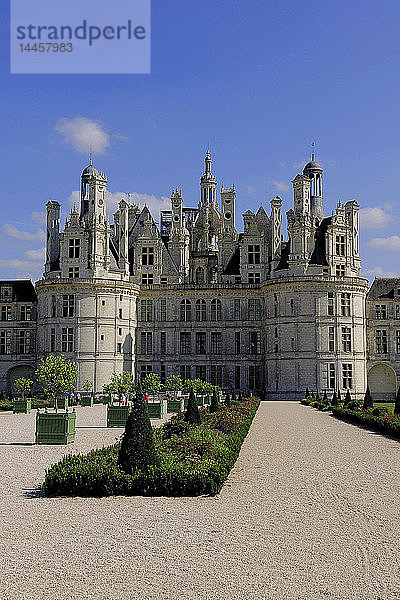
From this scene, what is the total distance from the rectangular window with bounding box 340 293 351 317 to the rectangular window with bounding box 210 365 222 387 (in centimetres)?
1470

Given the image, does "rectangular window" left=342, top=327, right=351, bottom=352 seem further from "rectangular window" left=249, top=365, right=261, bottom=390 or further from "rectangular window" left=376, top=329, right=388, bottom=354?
"rectangular window" left=249, top=365, right=261, bottom=390

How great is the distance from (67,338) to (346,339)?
92.3ft

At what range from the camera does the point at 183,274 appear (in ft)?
252

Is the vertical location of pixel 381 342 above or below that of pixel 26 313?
below

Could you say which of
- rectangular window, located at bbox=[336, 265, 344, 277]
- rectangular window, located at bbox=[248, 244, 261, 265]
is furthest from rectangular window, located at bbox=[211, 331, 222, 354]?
rectangular window, located at bbox=[336, 265, 344, 277]

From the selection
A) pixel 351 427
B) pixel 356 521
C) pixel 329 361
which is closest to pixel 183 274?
pixel 329 361

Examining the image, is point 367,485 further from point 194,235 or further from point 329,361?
point 194,235

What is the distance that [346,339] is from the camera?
69250 millimetres

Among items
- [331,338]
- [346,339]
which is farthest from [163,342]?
[346,339]

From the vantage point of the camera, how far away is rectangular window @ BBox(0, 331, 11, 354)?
249ft

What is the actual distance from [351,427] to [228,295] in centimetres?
4174

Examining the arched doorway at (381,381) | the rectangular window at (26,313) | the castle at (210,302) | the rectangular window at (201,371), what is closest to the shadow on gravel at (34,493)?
the castle at (210,302)

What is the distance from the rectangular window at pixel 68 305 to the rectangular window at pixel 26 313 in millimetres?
8749

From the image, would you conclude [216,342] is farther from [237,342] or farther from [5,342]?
[5,342]
